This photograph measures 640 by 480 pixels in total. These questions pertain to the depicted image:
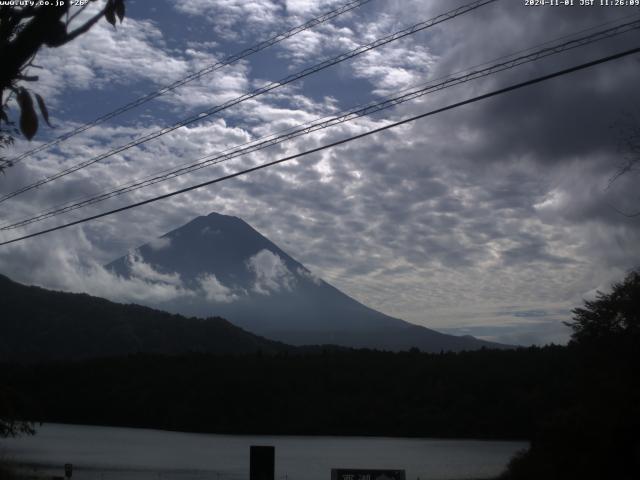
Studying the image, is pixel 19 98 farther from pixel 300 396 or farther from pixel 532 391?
pixel 300 396

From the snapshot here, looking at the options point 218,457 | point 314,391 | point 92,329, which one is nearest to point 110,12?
point 218,457

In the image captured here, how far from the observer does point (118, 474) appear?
4381 centimetres

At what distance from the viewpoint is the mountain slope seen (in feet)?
484

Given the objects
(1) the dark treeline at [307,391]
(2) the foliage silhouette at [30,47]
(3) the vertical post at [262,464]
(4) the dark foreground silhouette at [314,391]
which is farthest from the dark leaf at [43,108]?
(1) the dark treeline at [307,391]

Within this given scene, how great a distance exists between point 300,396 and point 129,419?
27658 millimetres

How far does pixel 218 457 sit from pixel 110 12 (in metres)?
62.5

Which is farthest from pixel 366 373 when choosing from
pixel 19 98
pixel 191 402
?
pixel 19 98

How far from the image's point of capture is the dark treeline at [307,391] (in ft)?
313

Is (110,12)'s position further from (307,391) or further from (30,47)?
(307,391)

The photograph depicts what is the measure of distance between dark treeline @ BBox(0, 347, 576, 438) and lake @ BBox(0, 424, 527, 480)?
8404mm

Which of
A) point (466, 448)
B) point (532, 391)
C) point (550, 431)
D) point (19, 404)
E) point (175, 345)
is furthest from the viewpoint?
point (175, 345)

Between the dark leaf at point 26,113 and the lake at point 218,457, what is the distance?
114 feet

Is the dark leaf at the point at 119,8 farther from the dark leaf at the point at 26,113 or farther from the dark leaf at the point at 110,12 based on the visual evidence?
the dark leaf at the point at 26,113

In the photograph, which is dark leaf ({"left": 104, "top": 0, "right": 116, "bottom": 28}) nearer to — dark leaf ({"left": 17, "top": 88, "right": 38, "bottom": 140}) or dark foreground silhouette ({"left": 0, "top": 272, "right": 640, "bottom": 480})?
dark leaf ({"left": 17, "top": 88, "right": 38, "bottom": 140})
